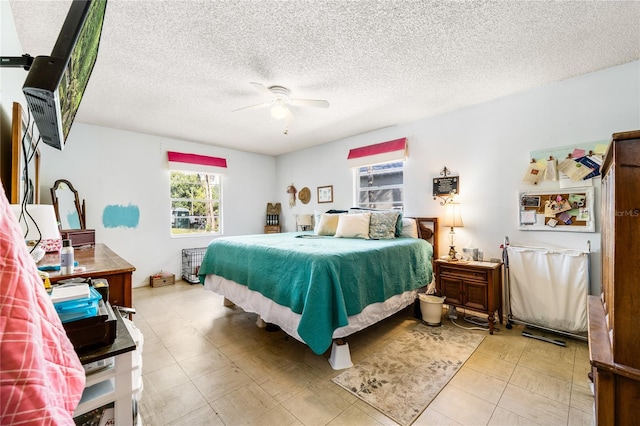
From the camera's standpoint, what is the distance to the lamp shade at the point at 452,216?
3.12 meters

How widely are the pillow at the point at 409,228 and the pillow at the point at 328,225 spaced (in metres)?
0.89

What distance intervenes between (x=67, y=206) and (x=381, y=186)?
451cm

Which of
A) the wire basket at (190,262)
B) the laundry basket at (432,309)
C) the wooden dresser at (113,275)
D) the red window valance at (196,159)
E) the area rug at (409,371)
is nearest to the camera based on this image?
the wooden dresser at (113,275)

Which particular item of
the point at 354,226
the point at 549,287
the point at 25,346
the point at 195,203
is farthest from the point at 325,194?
the point at 25,346

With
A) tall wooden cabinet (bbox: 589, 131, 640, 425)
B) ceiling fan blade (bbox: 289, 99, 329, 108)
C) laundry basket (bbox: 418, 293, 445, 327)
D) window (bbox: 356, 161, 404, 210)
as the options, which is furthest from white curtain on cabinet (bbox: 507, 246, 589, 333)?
ceiling fan blade (bbox: 289, 99, 329, 108)

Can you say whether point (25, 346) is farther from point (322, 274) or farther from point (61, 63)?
point (322, 274)

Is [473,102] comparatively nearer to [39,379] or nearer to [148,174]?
[39,379]

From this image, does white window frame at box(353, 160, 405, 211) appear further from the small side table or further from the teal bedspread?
the small side table

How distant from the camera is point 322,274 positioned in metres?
1.97

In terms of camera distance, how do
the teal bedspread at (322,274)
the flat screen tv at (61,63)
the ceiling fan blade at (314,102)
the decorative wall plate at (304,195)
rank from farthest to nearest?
1. the decorative wall plate at (304,195)
2. the ceiling fan blade at (314,102)
3. the teal bedspread at (322,274)
4. the flat screen tv at (61,63)

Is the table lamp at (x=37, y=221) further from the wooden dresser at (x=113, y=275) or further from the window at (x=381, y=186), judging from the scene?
the window at (x=381, y=186)

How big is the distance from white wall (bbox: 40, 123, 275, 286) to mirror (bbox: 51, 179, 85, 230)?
0.08m

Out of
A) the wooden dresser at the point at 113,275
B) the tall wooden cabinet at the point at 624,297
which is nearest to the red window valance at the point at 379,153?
the tall wooden cabinet at the point at 624,297

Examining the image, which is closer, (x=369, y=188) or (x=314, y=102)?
(x=314, y=102)
